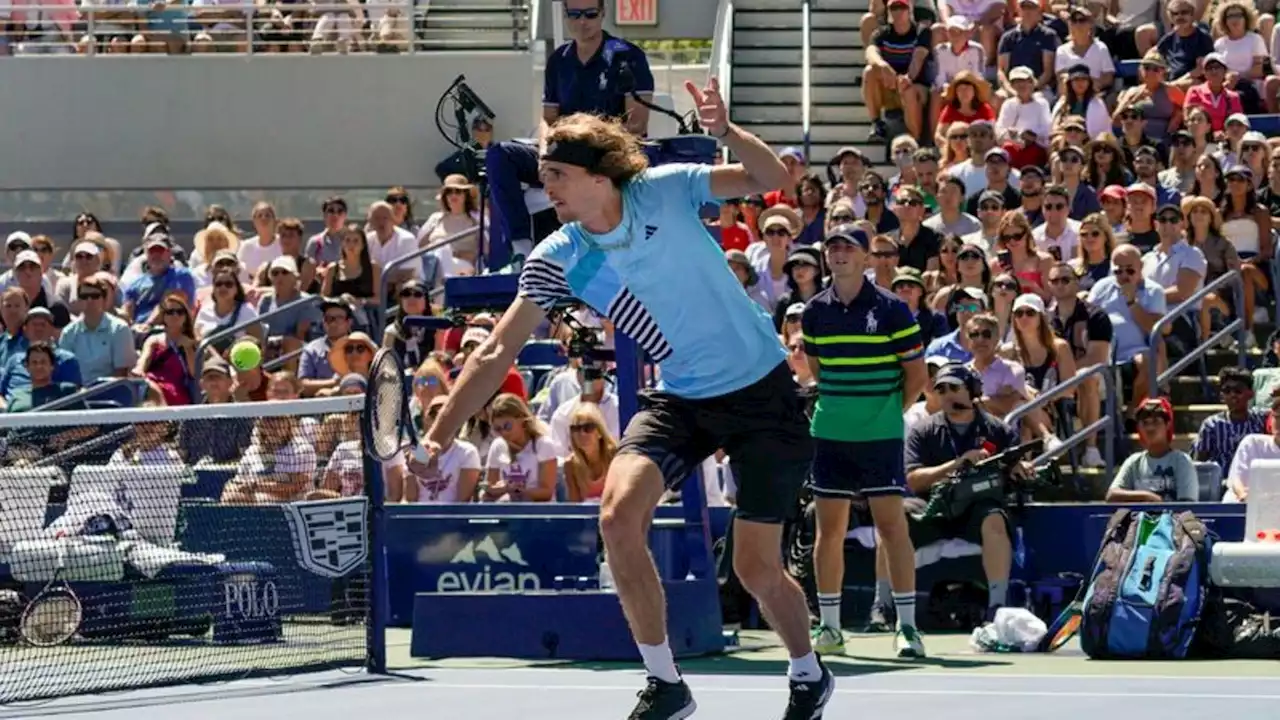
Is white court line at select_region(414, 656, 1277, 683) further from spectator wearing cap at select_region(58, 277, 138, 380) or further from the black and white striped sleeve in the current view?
spectator wearing cap at select_region(58, 277, 138, 380)

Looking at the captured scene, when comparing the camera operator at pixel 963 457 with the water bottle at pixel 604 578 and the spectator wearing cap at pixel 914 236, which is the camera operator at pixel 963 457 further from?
the spectator wearing cap at pixel 914 236

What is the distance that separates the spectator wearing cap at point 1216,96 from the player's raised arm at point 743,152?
11585 mm

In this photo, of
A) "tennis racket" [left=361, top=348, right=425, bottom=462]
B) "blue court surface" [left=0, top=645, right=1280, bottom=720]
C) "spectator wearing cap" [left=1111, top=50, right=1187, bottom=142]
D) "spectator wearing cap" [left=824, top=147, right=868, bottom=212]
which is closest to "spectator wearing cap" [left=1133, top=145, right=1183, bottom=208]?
"spectator wearing cap" [left=1111, top=50, right=1187, bottom=142]

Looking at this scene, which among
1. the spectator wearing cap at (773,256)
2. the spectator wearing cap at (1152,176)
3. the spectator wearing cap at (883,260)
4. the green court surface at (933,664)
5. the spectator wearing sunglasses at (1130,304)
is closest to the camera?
the green court surface at (933,664)

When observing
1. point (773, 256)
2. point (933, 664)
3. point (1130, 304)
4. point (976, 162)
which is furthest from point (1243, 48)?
point (933, 664)

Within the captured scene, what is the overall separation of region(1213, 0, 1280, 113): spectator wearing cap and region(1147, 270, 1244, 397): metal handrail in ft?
12.7

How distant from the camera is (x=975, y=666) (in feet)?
35.5

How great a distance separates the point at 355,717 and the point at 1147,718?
279cm

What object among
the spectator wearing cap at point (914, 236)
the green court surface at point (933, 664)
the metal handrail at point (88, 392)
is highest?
the spectator wearing cap at point (914, 236)

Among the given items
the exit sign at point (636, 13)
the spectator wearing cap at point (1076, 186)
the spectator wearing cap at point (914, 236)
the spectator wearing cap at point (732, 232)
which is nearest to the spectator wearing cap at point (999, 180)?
the spectator wearing cap at point (1076, 186)

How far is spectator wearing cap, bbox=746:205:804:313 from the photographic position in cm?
1697

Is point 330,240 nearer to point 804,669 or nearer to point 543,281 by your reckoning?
point 543,281

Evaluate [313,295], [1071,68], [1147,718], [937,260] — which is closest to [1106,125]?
[1071,68]

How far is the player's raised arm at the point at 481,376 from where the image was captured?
25.0ft
